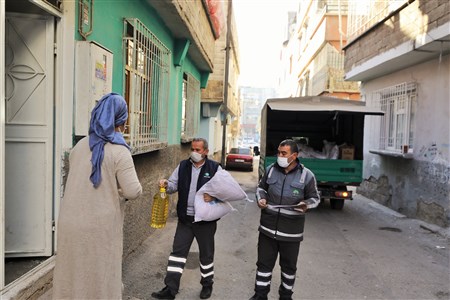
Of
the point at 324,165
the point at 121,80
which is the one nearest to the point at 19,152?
the point at 121,80

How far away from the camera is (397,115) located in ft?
33.0

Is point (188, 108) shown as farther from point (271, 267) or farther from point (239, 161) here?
point (239, 161)

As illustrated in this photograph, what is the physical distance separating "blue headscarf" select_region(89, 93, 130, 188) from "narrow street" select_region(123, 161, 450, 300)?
207cm

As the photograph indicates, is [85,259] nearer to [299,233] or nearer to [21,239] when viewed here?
[21,239]

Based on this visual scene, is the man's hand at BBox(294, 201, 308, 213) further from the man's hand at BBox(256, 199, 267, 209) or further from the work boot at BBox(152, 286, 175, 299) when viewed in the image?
the work boot at BBox(152, 286, 175, 299)

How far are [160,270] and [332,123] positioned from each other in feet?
24.9

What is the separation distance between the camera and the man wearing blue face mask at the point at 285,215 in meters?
3.77

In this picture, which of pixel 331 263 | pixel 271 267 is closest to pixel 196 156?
pixel 271 267

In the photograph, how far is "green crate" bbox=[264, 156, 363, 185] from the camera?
28.9 feet

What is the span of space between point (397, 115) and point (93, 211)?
30.6 ft

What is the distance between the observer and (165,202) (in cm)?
380

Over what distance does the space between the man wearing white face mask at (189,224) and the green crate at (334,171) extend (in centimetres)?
527

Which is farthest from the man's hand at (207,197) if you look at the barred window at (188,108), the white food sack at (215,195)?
the barred window at (188,108)

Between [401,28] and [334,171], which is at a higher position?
[401,28]
